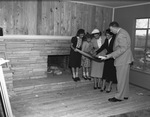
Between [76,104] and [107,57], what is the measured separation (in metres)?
1.14

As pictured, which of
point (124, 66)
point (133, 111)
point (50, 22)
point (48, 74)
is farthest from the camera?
point (48, 74)

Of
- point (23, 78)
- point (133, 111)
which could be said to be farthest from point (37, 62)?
point (133, 111)

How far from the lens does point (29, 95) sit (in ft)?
13.4

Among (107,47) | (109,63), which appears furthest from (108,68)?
(107,47)

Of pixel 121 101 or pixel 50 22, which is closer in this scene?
pixel 121 101

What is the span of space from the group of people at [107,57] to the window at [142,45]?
120 cm

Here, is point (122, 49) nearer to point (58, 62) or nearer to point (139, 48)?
point (139, 48)

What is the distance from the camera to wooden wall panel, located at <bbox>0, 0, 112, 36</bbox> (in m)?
4.27

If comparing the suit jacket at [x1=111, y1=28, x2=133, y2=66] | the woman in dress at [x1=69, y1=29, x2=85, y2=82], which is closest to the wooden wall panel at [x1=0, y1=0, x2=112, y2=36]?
the woman in dress at [x1=69, y1=29, x2=85, y2=82]

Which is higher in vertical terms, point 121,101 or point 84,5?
point 84,5

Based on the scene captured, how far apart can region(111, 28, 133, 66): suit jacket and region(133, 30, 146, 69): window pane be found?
156 centimetres

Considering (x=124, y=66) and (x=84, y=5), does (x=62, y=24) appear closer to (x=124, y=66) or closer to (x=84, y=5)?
(x=84, y=5)

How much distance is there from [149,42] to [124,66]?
1653 millimetres

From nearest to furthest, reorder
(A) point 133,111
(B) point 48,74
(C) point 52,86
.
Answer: (A) point 133,111, (C) point 52,86, (B) point 48,74
